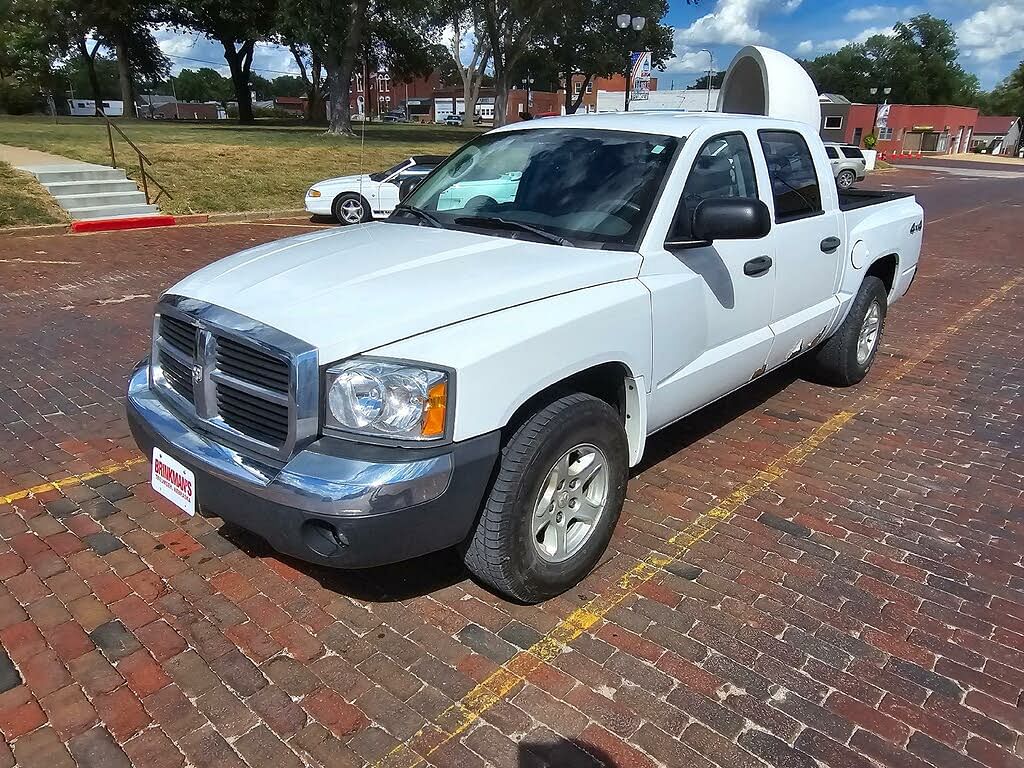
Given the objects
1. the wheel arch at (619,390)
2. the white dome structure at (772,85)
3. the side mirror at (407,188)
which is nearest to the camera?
the wheel arch at (619,390)

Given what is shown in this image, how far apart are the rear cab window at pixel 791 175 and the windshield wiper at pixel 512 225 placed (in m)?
1.55

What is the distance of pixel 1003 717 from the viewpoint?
259cm

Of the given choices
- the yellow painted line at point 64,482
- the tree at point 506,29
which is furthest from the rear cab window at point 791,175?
the tree at point 506,29

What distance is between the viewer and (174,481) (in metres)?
2.93

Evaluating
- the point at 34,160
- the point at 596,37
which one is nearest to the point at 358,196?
the point at 34,160

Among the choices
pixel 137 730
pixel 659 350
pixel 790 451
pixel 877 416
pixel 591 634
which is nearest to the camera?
pixel 137 730

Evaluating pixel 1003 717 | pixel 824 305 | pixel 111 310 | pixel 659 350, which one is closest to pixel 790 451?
pixel 824 305

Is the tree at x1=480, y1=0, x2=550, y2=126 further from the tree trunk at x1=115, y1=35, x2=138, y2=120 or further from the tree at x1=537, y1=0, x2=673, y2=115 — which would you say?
the tree trunk at x1=115, y1=35, x2=138, y2=120

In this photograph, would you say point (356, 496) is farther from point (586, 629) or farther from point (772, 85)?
point (772, 85)

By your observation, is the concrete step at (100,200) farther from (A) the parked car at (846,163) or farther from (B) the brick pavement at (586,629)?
(A) the parked car at (846,163)

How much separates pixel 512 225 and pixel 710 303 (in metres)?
1.03

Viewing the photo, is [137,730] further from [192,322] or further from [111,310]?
[111,310]

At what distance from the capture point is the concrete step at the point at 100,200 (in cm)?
1321

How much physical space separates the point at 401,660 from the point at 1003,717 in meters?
2.09
